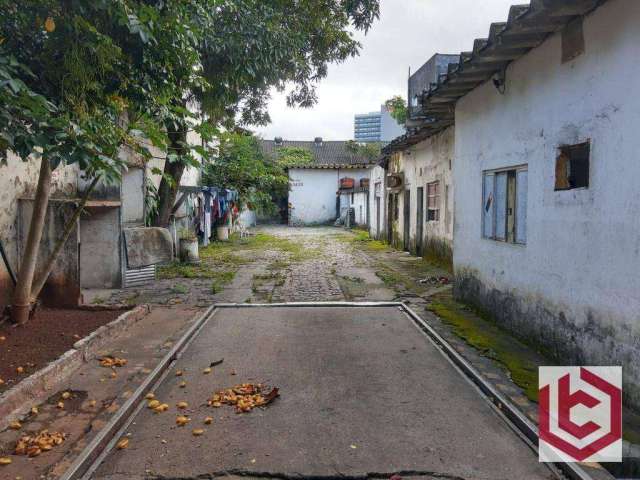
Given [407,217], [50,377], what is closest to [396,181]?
[407,217]

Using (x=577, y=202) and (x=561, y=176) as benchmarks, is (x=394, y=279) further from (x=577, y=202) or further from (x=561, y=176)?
(x=577, y=202)

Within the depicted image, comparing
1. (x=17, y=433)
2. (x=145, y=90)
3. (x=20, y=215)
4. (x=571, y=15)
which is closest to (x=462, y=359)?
(x=571, y=15)

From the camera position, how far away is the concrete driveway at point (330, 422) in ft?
11.7

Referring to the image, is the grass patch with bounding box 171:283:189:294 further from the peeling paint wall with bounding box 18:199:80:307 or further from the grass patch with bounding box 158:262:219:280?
the peeling paint wall with bounding box 18:199:80:307

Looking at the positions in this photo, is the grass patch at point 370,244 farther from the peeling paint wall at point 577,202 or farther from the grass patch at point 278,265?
the peeling paint wall at point 577,202

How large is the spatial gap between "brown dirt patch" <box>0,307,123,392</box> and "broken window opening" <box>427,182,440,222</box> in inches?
360

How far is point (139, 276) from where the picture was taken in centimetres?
1094

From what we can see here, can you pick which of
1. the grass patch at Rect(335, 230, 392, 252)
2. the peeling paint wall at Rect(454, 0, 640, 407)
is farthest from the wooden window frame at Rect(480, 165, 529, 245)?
the grass patch at Rect(335, 230, 392, 252)

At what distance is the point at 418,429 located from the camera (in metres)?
4.14

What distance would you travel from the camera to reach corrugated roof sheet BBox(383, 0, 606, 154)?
5004 millimetres

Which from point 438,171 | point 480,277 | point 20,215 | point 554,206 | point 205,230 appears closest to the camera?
point 554,206

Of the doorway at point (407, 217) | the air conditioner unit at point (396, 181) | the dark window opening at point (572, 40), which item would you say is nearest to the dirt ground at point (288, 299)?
the doorway at point (407, 217)

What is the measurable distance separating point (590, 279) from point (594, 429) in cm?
149

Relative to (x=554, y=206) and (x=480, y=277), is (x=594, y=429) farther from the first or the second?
(x=480, y=277)
